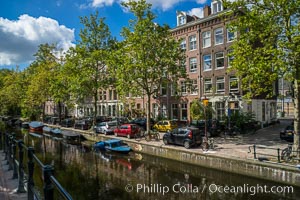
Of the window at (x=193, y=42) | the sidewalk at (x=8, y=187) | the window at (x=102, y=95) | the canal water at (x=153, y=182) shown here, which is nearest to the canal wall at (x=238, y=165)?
the canal water at (x=153, y=182)

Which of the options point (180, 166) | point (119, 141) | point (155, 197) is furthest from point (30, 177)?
point (119, 141)

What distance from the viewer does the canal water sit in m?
12.5

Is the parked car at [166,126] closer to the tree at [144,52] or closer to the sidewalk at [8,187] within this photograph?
the tree at [144,52]

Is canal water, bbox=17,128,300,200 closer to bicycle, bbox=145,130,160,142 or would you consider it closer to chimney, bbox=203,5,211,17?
bicycle, bbox=145,130,160,142

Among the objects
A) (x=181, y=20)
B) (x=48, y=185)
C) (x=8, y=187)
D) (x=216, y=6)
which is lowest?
(x=8, y=187)

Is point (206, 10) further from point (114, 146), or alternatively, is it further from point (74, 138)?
point (74, 138)

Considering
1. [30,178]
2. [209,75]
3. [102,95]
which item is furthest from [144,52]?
[102,95]

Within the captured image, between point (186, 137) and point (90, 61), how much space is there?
63.1 feet

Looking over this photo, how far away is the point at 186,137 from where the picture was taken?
66.8 feet

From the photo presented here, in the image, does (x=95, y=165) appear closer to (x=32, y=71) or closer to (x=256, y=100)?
(x=256, y=100)

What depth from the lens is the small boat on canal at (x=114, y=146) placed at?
22.9 meters

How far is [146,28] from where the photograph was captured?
81.1 feet

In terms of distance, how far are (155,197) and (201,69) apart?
26249mm

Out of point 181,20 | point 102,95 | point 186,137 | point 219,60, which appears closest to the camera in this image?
point 186,137
